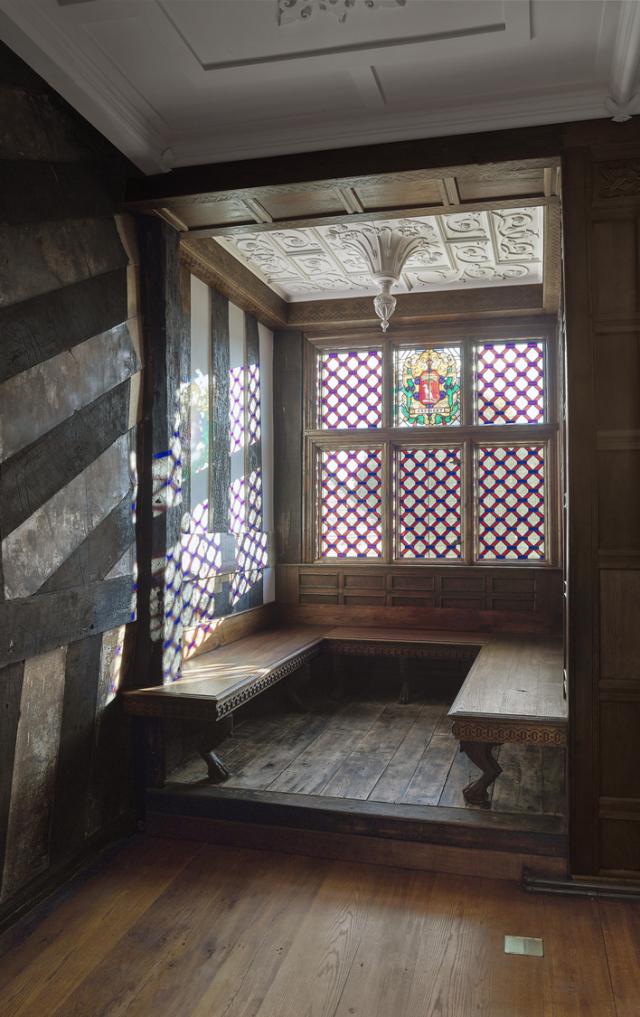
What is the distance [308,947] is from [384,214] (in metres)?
3.03

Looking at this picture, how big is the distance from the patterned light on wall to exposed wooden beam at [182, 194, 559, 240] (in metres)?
0.78

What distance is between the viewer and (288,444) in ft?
19.2

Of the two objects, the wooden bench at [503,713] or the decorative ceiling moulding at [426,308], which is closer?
the wooden bench at [503,713]

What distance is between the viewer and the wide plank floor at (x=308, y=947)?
227cm

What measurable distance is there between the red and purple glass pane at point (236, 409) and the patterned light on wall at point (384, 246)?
1.03 meters

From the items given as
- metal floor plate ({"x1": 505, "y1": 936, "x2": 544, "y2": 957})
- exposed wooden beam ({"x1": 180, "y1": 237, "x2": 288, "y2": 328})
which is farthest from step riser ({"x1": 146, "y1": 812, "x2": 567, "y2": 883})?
exposed wooden beam ({"x1": 180, "y1": 237, "x2": 288, "y2": 328})

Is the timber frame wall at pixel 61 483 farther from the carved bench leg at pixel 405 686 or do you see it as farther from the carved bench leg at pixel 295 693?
the carved bench leg at pixel 405 686

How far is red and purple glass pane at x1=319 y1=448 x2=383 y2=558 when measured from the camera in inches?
225

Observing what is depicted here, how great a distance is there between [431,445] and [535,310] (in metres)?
1.17

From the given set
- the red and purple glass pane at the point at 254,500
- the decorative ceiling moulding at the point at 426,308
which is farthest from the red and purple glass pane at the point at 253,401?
the decorative ceiling moulding at the point at 426,308

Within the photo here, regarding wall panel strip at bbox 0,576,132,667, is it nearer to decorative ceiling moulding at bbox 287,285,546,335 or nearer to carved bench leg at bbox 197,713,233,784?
carved bench leg at bbox 197,713,233,784

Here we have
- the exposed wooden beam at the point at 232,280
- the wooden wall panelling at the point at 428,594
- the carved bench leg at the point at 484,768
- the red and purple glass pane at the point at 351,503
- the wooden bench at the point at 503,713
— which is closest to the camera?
the wooden bench at the point at 503,713

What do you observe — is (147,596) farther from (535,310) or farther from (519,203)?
(535,310)

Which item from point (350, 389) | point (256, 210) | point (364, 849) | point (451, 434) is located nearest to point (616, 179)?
point (256, 210)
